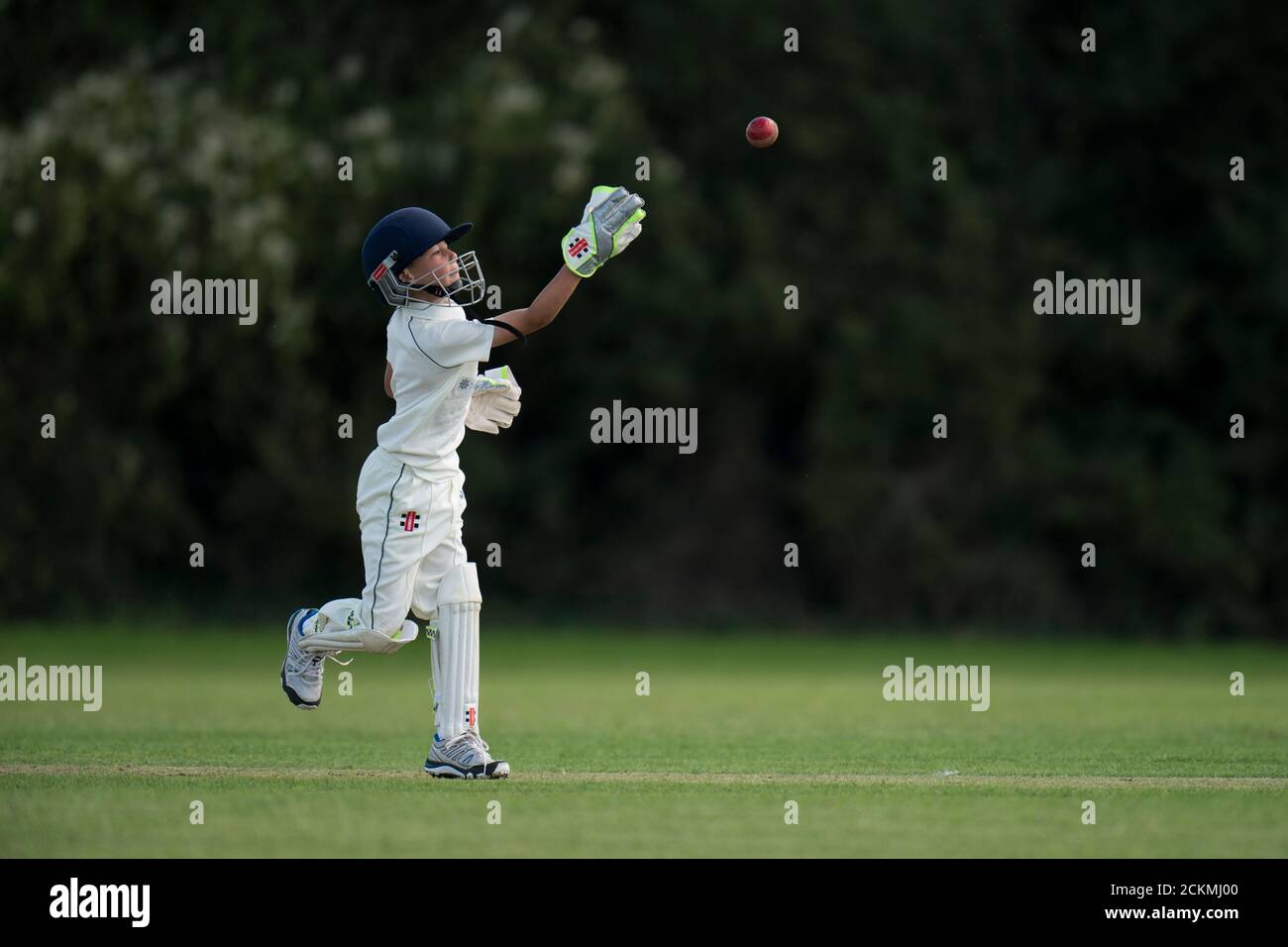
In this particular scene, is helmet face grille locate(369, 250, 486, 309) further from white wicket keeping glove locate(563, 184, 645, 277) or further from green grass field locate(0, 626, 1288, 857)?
green grass field locate(0, 626, 1288, 857)

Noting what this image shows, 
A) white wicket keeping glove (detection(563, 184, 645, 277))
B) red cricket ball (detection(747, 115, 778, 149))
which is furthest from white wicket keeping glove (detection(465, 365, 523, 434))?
red cricket ball (detection(747, 115, 778, 149))

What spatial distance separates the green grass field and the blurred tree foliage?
259 inches

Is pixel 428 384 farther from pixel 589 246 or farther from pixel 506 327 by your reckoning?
pixel 589 246

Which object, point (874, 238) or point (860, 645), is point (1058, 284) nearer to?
point (874, 238)

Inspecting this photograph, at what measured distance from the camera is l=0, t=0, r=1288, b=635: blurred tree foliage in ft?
75.9

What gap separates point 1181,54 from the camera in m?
26.3

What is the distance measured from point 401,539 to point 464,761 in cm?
110

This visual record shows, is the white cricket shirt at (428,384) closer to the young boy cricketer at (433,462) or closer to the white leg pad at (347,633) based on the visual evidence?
the young boy cricketer at (433,462)

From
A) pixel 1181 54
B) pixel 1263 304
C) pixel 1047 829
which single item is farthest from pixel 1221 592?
pixel 1047 829

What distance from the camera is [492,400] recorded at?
30.6ft

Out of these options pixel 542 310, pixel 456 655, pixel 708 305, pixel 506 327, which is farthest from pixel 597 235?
pixel 708 305

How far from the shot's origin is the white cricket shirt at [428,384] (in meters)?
8.88

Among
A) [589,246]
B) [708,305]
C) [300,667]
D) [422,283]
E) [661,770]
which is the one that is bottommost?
[661,770]

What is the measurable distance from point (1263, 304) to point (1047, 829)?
63.4 feet
